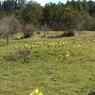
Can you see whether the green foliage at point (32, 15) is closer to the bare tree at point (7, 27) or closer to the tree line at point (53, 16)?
the tree line at point (53, 16)

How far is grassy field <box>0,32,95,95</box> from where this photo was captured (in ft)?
38.2

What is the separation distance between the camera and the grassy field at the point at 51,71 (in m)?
11.6

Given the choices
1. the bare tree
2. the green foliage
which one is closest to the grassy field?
the bare tree

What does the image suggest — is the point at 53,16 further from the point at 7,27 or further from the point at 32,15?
the point at 7,27

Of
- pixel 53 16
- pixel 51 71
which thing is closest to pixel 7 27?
pixel 51 71

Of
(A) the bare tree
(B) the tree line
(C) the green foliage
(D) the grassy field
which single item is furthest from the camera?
(C) the green foliage

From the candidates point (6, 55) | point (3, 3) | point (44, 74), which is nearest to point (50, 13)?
point (3, 3)

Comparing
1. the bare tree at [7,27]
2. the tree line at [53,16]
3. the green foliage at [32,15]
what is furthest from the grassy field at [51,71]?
the green foliage at [32,15]

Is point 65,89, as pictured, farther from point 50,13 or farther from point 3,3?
point 3,3

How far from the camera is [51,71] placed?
1502 cm

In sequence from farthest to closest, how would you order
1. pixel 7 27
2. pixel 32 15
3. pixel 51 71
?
1. pixel 32 15
2. pixel 7 27
3. pixel 51 71

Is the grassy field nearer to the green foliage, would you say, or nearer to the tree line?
the tree line

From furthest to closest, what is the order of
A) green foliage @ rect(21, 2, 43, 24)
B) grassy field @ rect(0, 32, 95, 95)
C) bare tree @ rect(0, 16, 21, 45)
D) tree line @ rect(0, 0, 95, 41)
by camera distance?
green foliage @ rect(21, 2, 43, 24), tree line @ rect(0, 0, 95, 41), bare tree @ rect(0, 16, 21, 45), grassy field @ rect(0, 32, 95, 95)

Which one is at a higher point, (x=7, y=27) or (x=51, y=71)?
(x=7, y=27)
